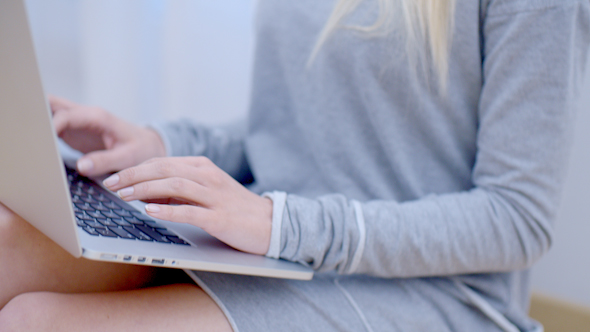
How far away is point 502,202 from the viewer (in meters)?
0.48

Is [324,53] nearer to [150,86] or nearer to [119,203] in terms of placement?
[119,203]

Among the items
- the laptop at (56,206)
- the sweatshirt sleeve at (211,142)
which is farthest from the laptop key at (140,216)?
the sweatshirt sleeve at (211,142)

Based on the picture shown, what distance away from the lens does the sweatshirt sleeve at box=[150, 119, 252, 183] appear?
27.1 inches

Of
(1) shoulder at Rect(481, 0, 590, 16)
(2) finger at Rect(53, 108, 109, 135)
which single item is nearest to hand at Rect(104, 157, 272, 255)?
(2) finger at Rect(53, 108, 109, 135)

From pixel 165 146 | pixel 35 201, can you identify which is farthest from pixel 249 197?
pixel 165 146

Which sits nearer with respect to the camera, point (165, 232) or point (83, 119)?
point (165, 232)

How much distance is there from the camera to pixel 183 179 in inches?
15.3

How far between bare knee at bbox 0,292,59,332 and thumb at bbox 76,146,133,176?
20 centimetres

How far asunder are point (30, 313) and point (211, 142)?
1.39 feet

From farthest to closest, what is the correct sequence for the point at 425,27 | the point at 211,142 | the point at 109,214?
the point at 211,142
the point at 425,27
the point at 109,214

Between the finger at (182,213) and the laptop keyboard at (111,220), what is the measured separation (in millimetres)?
23

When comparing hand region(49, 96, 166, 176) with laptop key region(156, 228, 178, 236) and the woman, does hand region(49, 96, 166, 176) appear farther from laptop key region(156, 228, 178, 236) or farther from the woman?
laptop key region(156, 228, 178, 236)

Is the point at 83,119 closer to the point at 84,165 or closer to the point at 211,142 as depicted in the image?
the point at 84,165

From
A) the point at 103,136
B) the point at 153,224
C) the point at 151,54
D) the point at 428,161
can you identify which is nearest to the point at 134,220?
the point at 153,224
